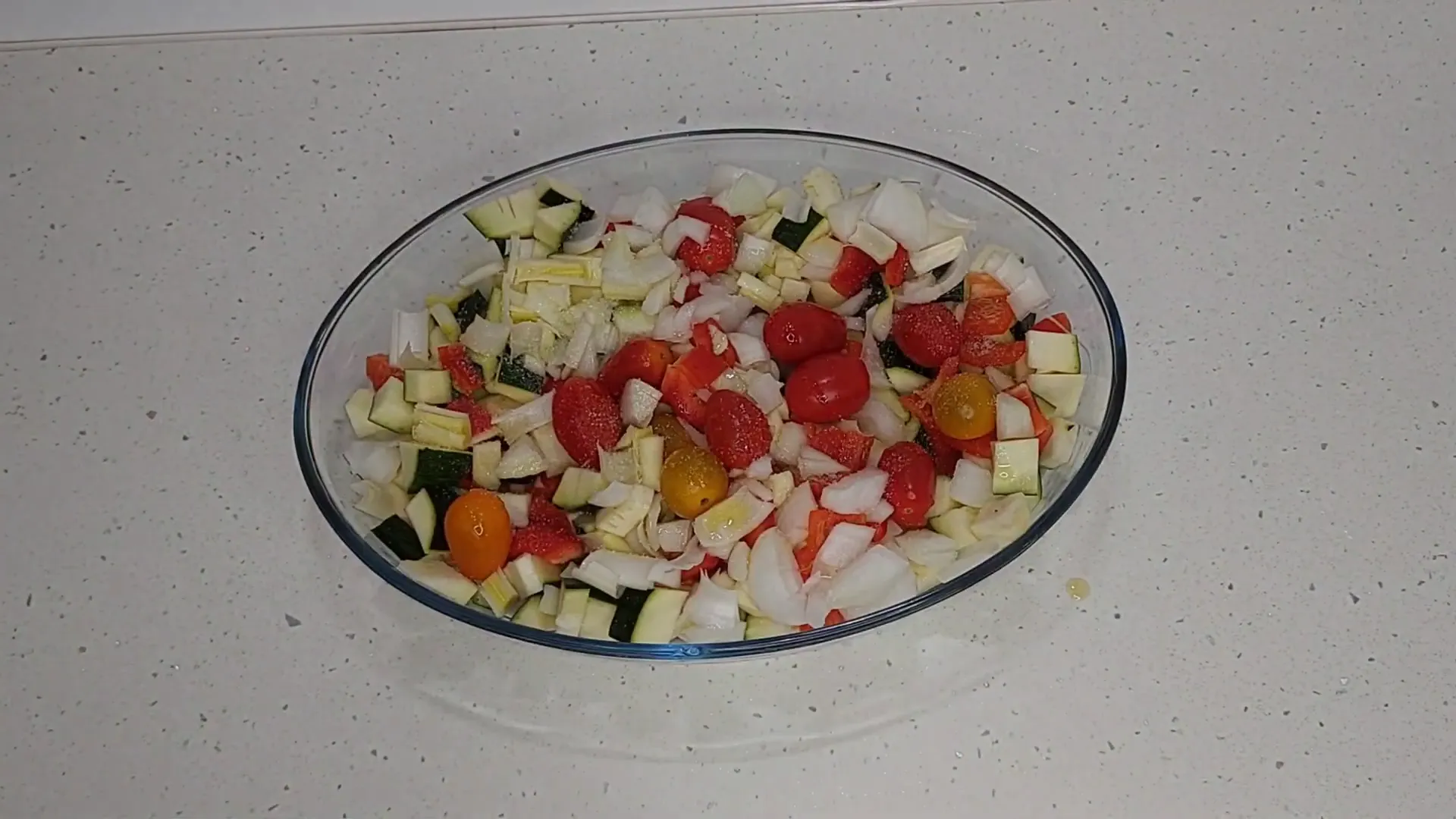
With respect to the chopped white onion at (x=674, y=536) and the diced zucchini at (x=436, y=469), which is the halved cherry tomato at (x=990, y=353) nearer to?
the chopped white onion at (x=674, y=536)

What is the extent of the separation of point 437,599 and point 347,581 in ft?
0.61

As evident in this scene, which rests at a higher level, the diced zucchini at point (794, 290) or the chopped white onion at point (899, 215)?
the chopped white onion at point (899, 215)

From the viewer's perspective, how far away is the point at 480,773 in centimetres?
87

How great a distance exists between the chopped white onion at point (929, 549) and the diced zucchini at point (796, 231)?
256mm

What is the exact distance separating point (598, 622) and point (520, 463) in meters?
0.14

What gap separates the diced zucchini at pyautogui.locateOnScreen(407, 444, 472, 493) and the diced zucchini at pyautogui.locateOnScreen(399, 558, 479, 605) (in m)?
0.06

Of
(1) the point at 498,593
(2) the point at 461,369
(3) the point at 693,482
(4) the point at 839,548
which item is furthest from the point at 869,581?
(2) the point at 461,369

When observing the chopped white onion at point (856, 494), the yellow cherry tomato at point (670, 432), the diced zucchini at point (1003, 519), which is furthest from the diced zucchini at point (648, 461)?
the diced zucchini at point (1003, 519)

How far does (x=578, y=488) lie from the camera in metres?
0.86

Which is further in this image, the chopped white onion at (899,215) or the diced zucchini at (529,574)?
the chopped white onion at (899,215)

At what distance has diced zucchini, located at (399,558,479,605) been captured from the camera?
81 centimetres

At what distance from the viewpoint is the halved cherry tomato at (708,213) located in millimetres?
957

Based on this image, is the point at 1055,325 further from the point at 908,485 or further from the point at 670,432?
the point at 670,432

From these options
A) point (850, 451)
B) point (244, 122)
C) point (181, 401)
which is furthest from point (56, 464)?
point (850, 451)
